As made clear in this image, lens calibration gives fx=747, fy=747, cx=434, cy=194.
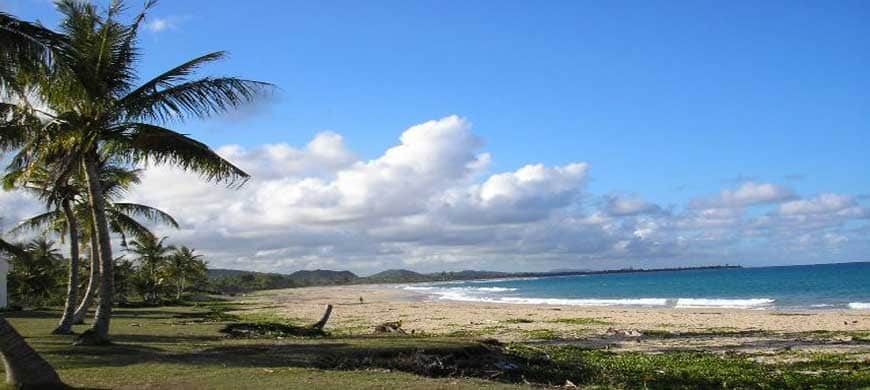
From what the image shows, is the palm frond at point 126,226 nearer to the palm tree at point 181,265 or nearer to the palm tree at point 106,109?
the palm tree at point 106,109

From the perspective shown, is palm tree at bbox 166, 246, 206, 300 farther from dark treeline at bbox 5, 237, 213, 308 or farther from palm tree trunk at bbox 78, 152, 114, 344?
palm tree trunk at bbox 78, 152, 114, 344

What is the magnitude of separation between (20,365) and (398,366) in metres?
5.49

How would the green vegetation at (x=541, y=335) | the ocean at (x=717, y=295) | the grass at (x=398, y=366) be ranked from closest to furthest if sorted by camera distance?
the grass at (x=398, y=366) → the green vegetation at (x=541, y=335) → the ocean at (x=717, y=295)

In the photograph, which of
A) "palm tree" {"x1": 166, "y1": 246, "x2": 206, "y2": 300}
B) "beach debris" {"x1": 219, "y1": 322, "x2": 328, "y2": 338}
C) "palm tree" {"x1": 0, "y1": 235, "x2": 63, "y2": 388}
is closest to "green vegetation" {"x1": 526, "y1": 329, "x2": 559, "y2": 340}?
"beach debris" {"x1": 219, "y1": 322, "x2": 328, "y2": 338}

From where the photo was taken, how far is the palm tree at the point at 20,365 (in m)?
8.63

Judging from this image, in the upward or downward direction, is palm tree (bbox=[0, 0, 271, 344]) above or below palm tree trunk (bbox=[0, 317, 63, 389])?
above

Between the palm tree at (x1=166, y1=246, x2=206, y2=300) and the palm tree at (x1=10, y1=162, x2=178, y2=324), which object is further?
the palm tree at (x1=166, y1=246, x2=206, y2=300)

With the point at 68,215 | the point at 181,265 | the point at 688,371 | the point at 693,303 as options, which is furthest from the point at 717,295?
the point at 68,215

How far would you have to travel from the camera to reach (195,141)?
14.2 meters

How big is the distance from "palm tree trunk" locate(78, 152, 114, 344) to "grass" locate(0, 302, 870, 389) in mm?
390

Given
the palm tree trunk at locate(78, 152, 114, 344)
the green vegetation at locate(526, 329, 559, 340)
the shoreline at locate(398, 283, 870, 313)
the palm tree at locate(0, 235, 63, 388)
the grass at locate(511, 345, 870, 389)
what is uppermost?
the palm tree trunk at locate(78, 152, 114, 344)

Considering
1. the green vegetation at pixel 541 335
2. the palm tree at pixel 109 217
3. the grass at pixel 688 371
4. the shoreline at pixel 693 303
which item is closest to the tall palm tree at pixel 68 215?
the palm tree at pixel 109 217

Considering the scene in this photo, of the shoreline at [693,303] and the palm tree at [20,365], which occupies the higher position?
the palm tree at [20,365]

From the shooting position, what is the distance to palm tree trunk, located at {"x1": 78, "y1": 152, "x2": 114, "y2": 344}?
13664mm
